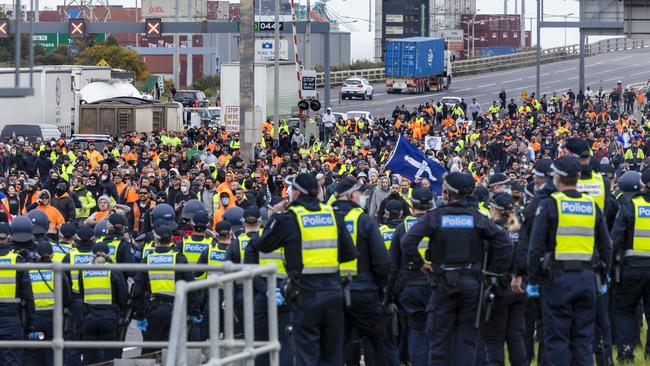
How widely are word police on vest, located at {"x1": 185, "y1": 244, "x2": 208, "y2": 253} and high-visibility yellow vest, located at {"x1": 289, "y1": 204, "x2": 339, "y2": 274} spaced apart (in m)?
3.06

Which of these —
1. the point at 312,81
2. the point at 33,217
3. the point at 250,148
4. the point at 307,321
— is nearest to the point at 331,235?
the point at 307,321

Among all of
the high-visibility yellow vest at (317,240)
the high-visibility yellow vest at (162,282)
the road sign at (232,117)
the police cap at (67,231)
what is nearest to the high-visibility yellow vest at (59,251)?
the police cap at (67,231)

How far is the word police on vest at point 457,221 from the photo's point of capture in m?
11.4

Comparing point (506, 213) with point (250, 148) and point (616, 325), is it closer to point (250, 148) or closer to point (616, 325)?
point (616, 325)

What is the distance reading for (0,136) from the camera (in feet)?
148

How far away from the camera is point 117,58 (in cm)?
8556

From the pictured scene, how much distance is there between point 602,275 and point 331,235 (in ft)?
6.98

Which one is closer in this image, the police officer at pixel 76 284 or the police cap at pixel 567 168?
the police cap at pixel 567 168

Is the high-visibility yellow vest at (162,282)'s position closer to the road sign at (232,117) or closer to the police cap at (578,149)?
the police cap at (578,149)

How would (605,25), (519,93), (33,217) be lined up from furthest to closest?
1. (519,93)
2. (605,25)
3. (33,217)

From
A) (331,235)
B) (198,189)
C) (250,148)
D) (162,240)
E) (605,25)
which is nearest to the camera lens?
(331,235)

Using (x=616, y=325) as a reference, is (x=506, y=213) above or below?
above

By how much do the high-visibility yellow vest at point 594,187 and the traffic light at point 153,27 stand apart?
44283 millimetres

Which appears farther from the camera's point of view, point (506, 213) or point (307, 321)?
point (506, 213)
